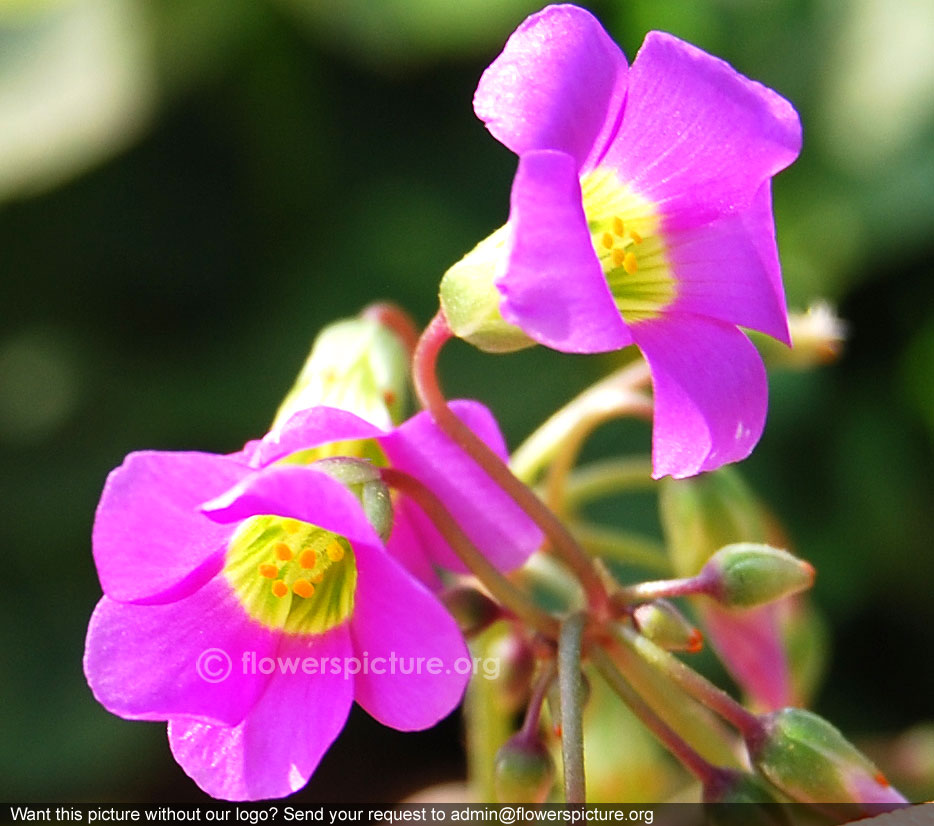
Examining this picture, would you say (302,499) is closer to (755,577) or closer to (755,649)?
(755,577)

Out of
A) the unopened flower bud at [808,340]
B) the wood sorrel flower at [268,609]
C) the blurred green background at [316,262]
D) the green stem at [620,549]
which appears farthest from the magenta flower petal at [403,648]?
the blurred green background at [316,262]

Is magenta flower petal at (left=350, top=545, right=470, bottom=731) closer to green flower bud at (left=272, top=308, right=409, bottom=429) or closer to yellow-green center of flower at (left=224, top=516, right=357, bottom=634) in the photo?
yellow-green center of flower at (left=224, top=516, right=357, bottom=634)

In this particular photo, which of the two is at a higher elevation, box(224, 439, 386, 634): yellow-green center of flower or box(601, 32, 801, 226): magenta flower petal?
box(601, 32, 801, 226): magenta flower petal

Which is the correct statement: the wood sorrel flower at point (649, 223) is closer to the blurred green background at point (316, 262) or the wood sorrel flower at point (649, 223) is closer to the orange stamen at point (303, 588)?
the orange stamen at point (303, 588)

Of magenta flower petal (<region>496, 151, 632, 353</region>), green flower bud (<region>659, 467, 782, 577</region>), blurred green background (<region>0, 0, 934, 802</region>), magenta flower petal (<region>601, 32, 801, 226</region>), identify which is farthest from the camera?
blurred green background (<region>0, 0, 934, 802</region>)

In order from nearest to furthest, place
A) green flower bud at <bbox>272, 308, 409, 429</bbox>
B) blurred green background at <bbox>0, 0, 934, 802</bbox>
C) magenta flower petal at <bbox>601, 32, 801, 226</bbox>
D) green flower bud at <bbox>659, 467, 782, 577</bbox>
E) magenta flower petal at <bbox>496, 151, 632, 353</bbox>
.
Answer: magenta flower petal at <bbox>496, 151, 632, 353</bbox> → magenta flower petal at <bbox>601, 32, 801, 226</bbox> → green flower bud at <bbox>272, 308, 409, 429</bbox> → green flower bud at <bbox>659, 467, 782, 577</bbox> → blurred green background at <bbox>0, 0, 934, 802</bbox>

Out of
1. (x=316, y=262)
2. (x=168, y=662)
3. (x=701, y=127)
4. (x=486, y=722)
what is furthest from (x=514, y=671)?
(x=316, y=262)

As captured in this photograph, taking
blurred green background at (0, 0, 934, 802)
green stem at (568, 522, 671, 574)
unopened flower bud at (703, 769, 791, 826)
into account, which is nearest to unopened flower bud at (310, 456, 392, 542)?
unopened flower bud at (703, 769, 791, 826)

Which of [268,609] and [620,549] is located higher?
[268,609]
